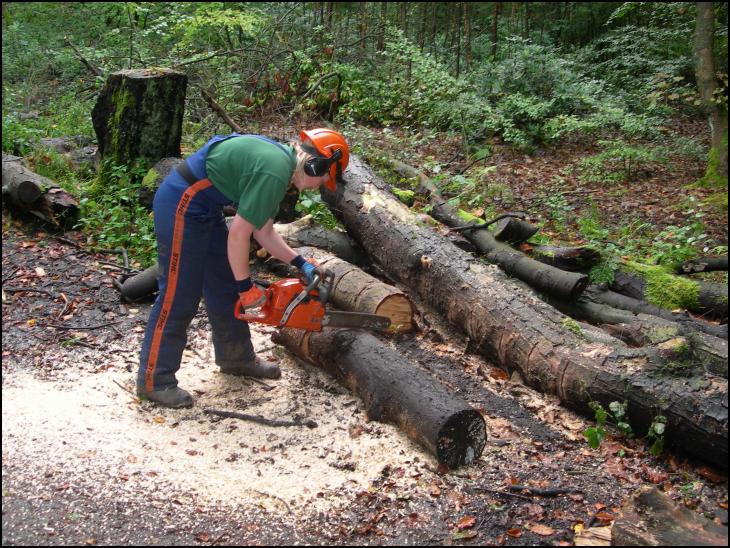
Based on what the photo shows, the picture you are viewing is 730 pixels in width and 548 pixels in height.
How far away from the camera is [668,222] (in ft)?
24.4

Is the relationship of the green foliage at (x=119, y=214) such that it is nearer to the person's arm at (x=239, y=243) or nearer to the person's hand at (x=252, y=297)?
the person's hand at (x=252, y=297)

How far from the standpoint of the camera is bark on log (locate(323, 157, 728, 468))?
142 inches

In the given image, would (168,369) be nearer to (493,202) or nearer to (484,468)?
(484,468)

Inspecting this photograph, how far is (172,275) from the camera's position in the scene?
390 centimetres

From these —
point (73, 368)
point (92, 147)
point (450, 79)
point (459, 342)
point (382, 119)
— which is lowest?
point (73, 368)

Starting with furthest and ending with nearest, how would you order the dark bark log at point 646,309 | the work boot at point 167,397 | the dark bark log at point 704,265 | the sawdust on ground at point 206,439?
1. the dark bark log at point 704,265
2. the dark bark log at point 646,309
3. the work boot at point 167,397
4. the sawdust on ground at point 206,439

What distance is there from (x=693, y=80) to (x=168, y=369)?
12.0 m

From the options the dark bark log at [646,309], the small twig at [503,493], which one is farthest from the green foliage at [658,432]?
the dark bark log at [646,309]

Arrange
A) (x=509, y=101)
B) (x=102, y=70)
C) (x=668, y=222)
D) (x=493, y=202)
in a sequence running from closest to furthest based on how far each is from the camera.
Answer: (x=668, y=222), (x=493, y=202), (x=102, y=70), (x=509, y=101)

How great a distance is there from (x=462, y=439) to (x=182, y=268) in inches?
79.6

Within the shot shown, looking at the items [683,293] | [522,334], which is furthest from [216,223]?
[683,293]

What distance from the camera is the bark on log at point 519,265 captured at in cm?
569

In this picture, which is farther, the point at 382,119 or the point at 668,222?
the point at 382,119

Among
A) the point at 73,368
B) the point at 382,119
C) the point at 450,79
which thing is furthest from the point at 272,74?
the point at 73,368
